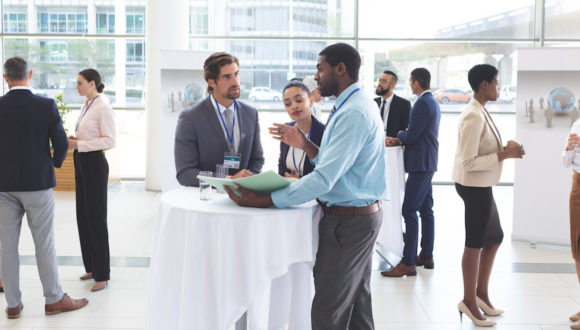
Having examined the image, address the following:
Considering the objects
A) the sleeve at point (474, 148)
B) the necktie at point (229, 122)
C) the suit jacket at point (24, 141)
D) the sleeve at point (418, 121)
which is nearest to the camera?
the necktie at point (229, 122)

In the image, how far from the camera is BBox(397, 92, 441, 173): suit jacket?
5285 millimetres

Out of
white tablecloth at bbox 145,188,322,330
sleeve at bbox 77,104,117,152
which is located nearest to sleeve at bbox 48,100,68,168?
sleeve at bbox 77,104,117,152

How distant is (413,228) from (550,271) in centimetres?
137

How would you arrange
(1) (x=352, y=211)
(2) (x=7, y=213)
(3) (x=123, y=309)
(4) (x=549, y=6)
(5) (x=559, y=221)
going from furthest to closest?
(4) (x=549, y=6) < (5) (x=559, y=221) < (3) (x=123, y=309) < (2) (x=7, y=213) < (1) (x=352, y=211)

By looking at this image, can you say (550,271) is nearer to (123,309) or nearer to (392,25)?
(123,309)

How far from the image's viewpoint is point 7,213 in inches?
165

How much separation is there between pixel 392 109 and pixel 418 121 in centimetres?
65

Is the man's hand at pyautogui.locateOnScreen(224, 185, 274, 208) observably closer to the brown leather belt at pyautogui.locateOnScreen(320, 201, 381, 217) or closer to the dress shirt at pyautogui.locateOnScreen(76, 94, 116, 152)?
the brown leather belt at pyautogui.locateOnScreen(320, 201, 381, 217)

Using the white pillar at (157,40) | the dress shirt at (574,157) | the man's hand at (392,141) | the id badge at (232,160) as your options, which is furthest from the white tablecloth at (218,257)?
the white pillar at (157,40)

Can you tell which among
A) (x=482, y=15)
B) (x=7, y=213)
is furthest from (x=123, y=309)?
(x=482, y=15)

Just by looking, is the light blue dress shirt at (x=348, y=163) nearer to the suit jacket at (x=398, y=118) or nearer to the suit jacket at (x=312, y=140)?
the suit jacket at (x=312, y=140)

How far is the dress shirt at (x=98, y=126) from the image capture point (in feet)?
16.0

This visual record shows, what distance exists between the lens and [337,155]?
2.60 m

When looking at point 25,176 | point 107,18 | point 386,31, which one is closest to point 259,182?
point 25,176
